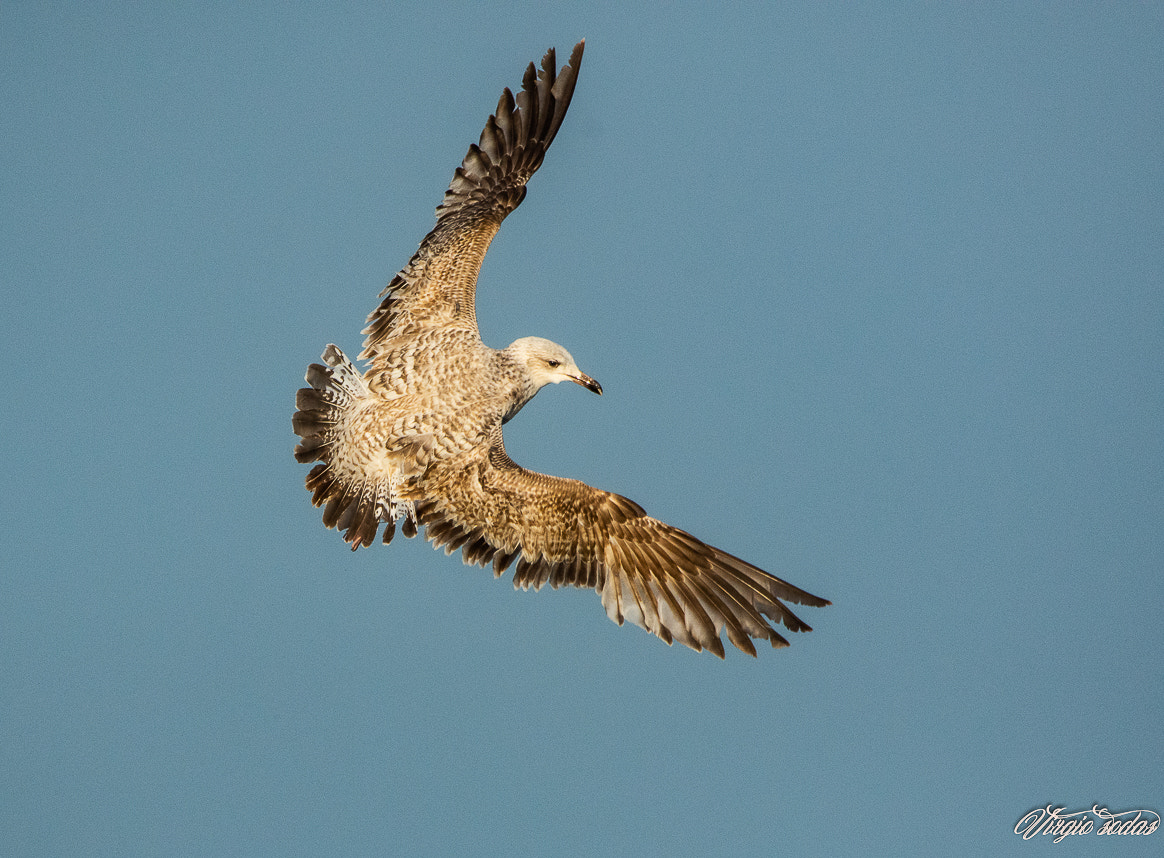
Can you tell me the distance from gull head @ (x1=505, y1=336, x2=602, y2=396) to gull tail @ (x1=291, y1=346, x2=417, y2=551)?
1163 millimetres

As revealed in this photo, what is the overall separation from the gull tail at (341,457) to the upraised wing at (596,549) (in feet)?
1.06

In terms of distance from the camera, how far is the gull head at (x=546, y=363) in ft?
27.5

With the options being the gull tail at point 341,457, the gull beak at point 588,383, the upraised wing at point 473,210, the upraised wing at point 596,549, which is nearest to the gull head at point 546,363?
the gull beak at point 588,383

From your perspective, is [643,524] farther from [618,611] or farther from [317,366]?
[317,366]

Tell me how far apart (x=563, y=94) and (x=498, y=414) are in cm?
257

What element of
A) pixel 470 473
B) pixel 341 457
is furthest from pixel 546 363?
pixel 341 457

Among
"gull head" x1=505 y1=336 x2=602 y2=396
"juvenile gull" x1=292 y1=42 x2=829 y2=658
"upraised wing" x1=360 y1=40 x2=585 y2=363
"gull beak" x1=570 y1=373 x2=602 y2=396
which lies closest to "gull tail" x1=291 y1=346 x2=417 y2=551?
"juvenile gull" x1=292 y1=42 x2=829 y2=658

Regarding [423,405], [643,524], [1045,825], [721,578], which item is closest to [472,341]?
[423,405]

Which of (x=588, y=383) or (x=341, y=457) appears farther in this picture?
(x=588, y=383)

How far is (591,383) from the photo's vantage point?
852cm

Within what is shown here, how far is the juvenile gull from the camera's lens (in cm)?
784

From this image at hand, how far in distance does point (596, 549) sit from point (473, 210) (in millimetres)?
2751

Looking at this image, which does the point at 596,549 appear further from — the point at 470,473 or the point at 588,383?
the point at 588,383

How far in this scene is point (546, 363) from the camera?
8406 mm
